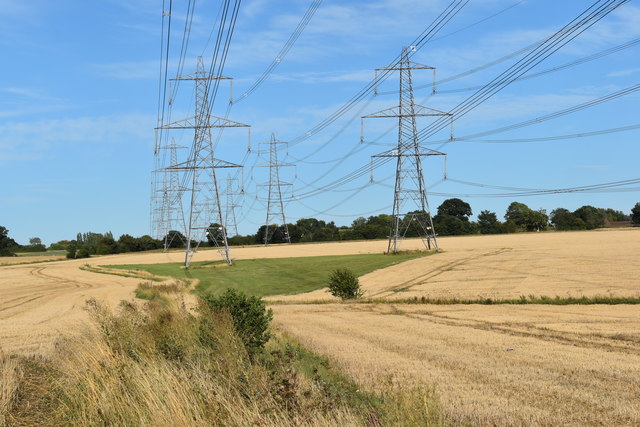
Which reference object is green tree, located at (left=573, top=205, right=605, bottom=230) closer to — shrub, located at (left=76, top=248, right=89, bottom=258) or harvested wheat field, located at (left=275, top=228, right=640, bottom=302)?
harvested wheat field, located at (left=275, top=228, right=640, bottom=302)

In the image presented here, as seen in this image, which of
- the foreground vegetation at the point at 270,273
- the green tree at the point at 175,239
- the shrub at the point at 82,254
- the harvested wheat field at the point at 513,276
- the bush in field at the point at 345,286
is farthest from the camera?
the green tree at the point at 175,239

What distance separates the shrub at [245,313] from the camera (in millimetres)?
17297

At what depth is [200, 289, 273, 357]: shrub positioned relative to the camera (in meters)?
17.3

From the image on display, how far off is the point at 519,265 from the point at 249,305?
1800 inches

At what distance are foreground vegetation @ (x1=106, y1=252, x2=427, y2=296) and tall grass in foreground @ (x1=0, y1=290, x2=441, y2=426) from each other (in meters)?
38.7

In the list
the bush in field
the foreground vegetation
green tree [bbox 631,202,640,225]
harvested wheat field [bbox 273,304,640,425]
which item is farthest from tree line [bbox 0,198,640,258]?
harvested wheat field [bbox 273,304,640,425]

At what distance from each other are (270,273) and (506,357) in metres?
62.0

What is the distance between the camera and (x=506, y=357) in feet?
52.9

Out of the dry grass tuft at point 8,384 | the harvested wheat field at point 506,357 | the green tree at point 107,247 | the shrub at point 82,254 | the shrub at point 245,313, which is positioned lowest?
the harvested wheat field at point 506,357

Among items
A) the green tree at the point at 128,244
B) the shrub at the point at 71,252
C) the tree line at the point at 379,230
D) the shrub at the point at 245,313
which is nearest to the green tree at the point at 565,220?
the tree line at the point at 379,230

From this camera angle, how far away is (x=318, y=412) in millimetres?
7852

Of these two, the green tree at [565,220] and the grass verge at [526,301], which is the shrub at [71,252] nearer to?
the green tree at [565,220]

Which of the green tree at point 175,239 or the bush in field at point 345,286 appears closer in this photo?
the bush in field at point 345,286

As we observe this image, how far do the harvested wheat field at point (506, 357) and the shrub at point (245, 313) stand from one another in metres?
1.81
